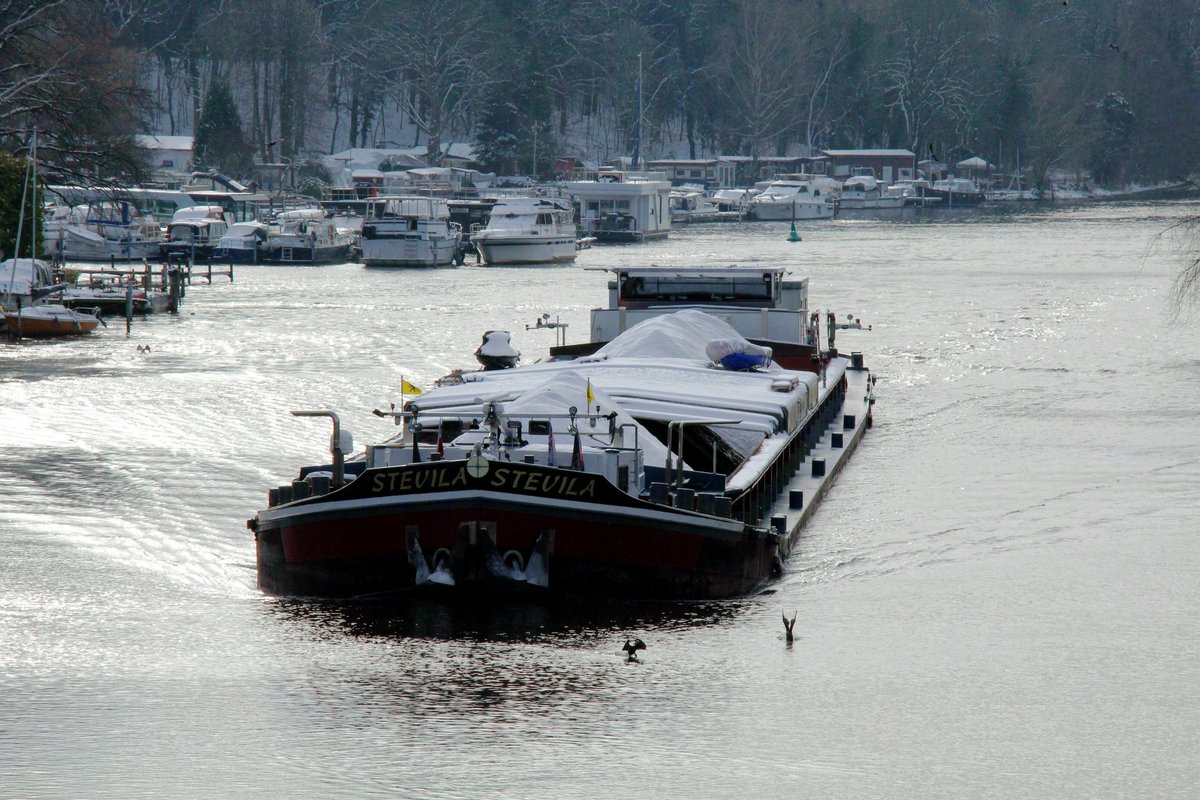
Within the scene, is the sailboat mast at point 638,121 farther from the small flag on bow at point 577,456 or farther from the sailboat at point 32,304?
the small flag on bow at point 577,456

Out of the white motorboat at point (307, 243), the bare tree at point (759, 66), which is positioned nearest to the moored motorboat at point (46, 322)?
the white motorboat at point (307, 243)

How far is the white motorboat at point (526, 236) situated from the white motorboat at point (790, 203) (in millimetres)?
44891

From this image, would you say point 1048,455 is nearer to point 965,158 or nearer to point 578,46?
point 578,46

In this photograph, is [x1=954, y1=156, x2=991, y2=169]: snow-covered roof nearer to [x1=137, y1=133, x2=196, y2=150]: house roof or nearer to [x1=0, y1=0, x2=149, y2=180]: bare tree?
[x1=137, y1=133, x2=196, y2=150]: house roof

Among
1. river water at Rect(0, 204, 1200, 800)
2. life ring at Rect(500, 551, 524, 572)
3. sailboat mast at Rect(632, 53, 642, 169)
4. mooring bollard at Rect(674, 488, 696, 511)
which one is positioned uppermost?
sailboat mast at Rect(632, 53, 642, 169)

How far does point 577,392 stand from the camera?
23219 mm

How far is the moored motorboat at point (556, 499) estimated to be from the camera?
1978cm

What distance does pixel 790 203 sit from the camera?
13538 centimetres

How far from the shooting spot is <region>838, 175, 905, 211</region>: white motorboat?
149 meters

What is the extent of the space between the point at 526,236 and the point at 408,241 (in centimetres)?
625

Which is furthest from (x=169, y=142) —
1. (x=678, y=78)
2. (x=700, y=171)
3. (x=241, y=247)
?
(x=678, y=78)

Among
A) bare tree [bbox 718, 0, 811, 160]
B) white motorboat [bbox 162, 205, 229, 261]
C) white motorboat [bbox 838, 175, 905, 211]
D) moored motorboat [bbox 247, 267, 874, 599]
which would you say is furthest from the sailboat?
bare tree [bbox 718, 0, 811, 160]

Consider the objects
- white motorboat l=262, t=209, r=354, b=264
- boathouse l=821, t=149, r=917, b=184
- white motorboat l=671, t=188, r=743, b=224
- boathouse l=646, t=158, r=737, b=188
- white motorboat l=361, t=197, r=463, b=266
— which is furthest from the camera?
boathouse l=821, t=149, r=917, b=184

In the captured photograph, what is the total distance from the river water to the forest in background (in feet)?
333
